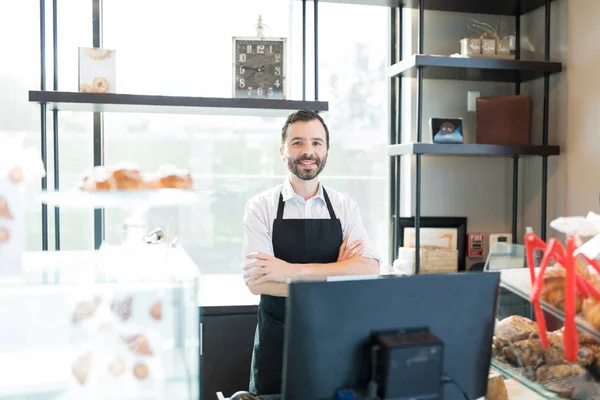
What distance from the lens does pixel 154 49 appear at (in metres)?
2.93

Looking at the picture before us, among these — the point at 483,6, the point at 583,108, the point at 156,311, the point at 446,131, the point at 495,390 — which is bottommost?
the point at 495,390

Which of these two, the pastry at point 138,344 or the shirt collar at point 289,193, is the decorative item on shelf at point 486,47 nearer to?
the shirt collar at point 289,193

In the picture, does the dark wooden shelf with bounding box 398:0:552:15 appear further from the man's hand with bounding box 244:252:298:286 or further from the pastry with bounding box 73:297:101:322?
the pastry with bounding box 73:297:101:322

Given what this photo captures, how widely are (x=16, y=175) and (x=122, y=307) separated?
0.30m

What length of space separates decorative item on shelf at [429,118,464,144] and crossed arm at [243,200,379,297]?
90 centimetres

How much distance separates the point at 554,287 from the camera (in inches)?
42.6

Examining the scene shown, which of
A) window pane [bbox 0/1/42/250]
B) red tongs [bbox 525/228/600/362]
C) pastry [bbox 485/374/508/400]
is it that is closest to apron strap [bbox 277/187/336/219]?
pastry [bbox 485/374/508/400]

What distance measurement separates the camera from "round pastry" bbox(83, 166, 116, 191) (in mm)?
2123

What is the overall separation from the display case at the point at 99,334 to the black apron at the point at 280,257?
960mm

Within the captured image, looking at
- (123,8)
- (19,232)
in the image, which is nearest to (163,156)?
(123,8)

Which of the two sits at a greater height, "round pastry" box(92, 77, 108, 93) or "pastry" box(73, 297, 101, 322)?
"round pastry" box(92, 77, 108, 93)

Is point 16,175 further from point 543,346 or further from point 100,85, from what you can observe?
point 100,85

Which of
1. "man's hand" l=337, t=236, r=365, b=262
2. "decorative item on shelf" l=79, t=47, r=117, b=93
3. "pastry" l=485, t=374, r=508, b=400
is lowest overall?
"pastry" l=485, t=374, r=508, b=400

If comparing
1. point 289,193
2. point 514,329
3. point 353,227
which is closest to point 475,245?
point 353,227
